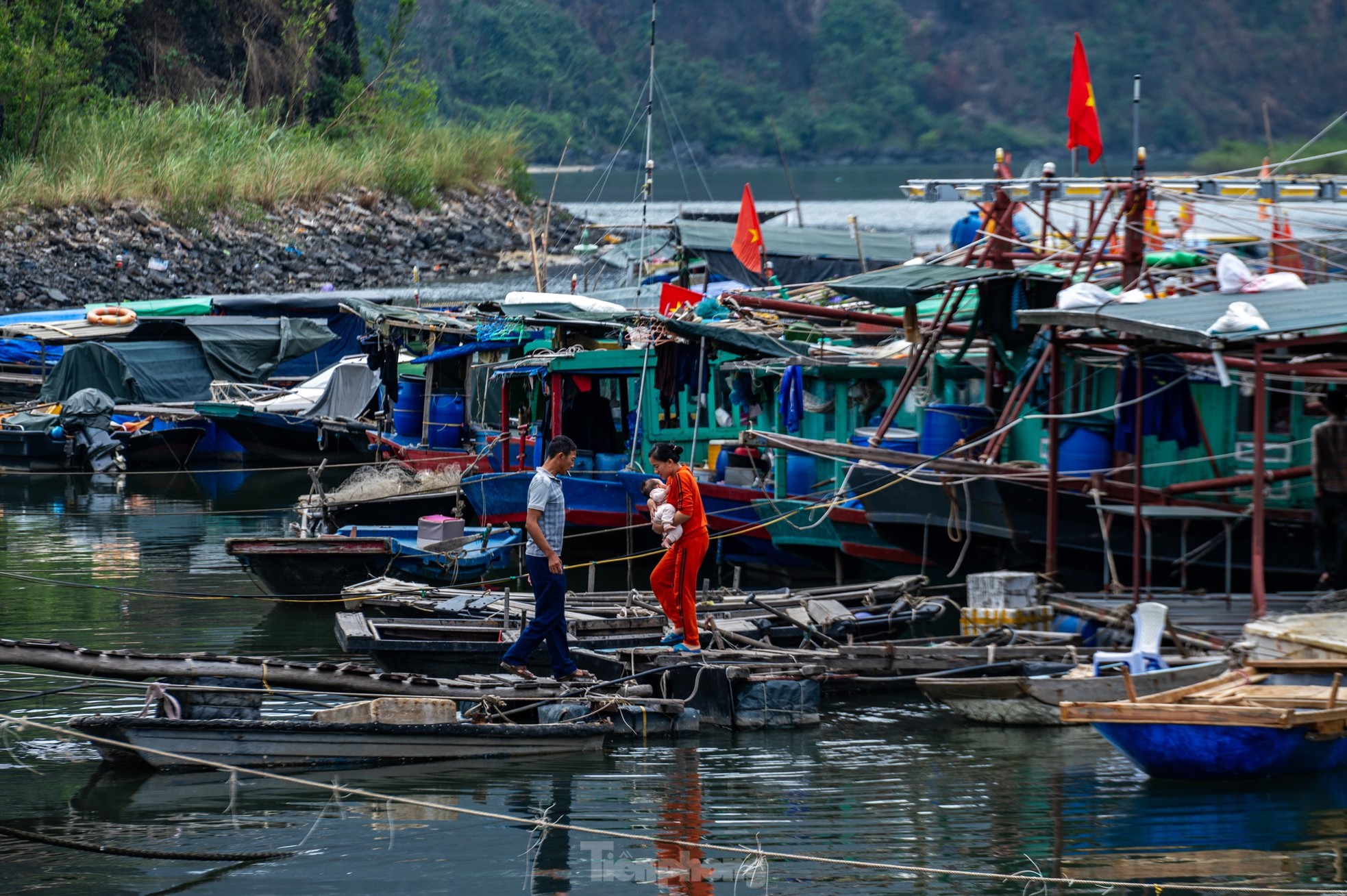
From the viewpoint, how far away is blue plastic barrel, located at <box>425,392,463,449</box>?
66.9 feet

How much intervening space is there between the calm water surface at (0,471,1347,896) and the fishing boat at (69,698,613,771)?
4.0 inches

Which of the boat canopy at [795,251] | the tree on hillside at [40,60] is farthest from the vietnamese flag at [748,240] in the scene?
the tree on hillside at [40,60]

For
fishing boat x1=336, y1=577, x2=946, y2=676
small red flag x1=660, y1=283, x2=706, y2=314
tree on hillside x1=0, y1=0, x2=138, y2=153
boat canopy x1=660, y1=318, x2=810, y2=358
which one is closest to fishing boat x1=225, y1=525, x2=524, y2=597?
fishing boat x1=336, y1=577, x2=946, y2=676

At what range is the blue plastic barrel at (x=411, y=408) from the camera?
2133 cm

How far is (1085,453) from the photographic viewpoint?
13.5 metres

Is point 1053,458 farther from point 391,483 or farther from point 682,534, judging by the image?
point 391,483

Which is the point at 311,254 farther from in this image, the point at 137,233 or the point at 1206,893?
the point at 1206,893

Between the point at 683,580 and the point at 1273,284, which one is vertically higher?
the point at 1273,284

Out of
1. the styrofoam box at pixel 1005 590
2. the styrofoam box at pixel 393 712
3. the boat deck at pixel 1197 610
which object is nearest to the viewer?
the styrofoam box at pixel 393 712

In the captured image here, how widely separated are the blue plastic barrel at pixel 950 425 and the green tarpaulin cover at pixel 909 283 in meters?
1.18

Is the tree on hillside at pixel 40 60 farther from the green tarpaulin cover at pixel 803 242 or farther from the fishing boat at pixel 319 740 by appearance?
the fishing boat at pixel 319 740

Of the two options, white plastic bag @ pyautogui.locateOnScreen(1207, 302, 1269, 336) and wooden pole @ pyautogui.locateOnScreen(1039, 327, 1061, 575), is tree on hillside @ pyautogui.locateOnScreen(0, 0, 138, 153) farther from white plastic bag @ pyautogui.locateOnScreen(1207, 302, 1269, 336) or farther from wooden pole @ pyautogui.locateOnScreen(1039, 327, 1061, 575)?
white plastic bag @ pyautogui.locateOnScreen(1207, 302, 1269, 336)

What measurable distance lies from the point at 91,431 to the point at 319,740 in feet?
58.7

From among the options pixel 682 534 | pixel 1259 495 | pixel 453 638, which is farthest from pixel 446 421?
pixel 1259 495
